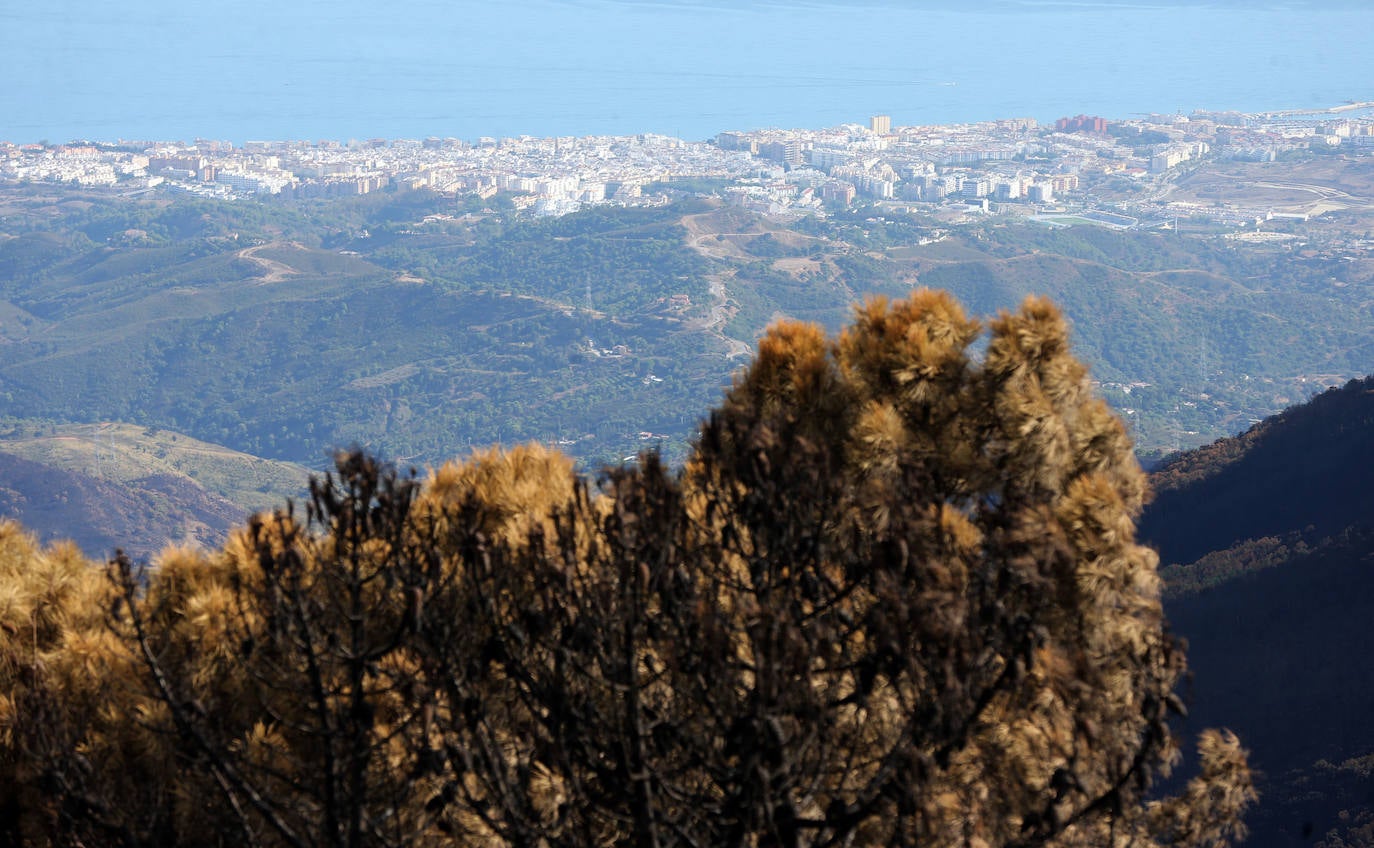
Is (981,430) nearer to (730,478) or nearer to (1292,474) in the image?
(730,478)

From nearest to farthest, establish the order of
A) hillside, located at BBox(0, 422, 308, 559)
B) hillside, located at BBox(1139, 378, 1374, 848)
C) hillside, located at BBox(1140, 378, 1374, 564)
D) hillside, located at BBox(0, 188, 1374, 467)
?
hillside, located at BBox(1139, 378, 1374, 848), hillside, located at BBox(1140, 378, 1374, 564), hillside, located at BBox(0, 422, 308, 559), hillside, located at BBox(0, 188, 1374, 467)

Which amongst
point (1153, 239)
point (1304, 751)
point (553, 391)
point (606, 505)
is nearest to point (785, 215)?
point (1153, 239)

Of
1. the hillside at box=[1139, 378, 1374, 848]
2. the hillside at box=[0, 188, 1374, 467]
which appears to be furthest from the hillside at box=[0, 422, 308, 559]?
the hillside at box=[1139, 378, 1374, 848]

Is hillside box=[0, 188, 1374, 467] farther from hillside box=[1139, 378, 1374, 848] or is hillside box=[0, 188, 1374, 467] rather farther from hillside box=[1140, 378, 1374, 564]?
hillside box=[1139, 378, 1374, 848]

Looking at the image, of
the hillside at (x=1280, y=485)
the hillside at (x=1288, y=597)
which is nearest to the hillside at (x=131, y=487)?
the hillside at (x=1280, y=485)

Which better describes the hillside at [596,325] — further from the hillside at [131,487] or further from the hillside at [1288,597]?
the hillside at [1288,597]

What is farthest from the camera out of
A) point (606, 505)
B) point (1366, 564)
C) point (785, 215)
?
point (785, 215)
